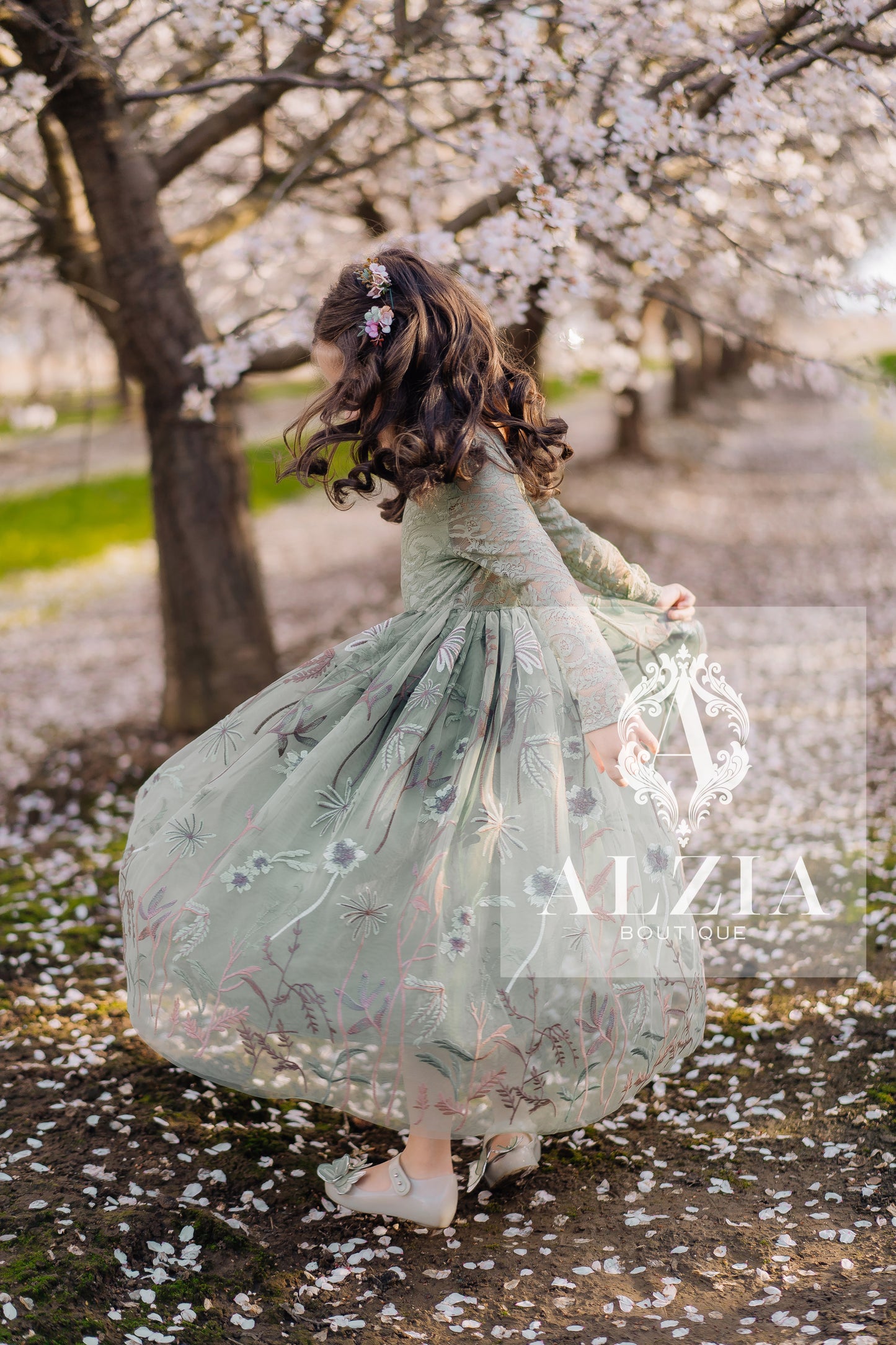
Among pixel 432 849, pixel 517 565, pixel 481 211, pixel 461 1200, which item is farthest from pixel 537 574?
pixel 481 211

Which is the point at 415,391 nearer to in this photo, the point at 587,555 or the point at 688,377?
the point at 587,555

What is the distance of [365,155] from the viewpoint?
530 centimetres

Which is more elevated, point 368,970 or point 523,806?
point 523,806

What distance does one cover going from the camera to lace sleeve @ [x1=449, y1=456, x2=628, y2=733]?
1908 mm

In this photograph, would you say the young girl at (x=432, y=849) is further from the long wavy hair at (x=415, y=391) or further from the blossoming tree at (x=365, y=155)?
the blossoming tree at (x=365, y=155)

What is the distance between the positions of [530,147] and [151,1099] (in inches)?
118

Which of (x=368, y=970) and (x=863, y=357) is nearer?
(x=368, y=970)

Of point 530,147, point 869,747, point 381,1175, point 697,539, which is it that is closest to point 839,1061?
point 381,1175

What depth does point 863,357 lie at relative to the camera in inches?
156

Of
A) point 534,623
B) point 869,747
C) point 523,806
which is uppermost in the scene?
point 534,623

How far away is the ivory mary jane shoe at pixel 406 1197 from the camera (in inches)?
81.0

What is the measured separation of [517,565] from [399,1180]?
1206mm

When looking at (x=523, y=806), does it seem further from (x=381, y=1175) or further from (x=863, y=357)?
(x=863, y=357)

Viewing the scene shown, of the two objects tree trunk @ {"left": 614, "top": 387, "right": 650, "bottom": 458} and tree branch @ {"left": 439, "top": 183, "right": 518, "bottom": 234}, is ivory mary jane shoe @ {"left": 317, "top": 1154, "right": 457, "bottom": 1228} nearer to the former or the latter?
tree branch @ {"left": 439, "top": 183, "right": 518, "bottom": 234}
